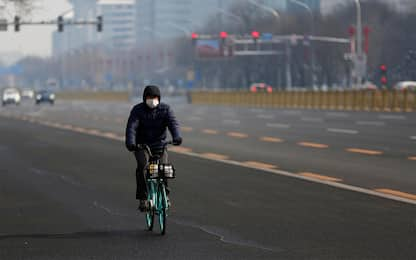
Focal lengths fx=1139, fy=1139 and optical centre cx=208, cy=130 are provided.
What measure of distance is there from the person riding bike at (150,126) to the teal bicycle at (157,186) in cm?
9

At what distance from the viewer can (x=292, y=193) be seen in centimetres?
1507

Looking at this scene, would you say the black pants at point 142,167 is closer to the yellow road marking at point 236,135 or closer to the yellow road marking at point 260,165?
the yellow road marking at point 260,165

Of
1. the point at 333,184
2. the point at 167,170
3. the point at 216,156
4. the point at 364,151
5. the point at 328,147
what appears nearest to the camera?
the point at 167,170

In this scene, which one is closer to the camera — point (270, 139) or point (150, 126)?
point (150, 126)

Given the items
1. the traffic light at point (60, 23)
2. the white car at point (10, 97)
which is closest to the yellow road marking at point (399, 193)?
the traffic light at point (60, 23)

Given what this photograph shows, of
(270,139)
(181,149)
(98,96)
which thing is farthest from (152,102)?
(98,96)

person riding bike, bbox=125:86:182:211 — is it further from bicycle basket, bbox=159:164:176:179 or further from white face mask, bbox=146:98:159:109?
bicycle basket, bbox=159:164:176:179

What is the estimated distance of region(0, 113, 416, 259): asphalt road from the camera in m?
9.94

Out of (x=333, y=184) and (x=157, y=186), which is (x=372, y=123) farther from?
(x=157, y=186)

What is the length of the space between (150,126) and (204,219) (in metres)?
1.58

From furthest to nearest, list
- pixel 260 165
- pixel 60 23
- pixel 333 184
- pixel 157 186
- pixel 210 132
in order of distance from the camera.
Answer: pixel 60 23
pixel 210 132
pixel 260 165
pixel 333 184
pixel 157 186

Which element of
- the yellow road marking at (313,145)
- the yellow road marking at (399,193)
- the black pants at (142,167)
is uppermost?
the black pants at (142,167)

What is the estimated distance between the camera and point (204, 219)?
1228cm

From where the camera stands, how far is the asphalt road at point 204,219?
994 centimetres
